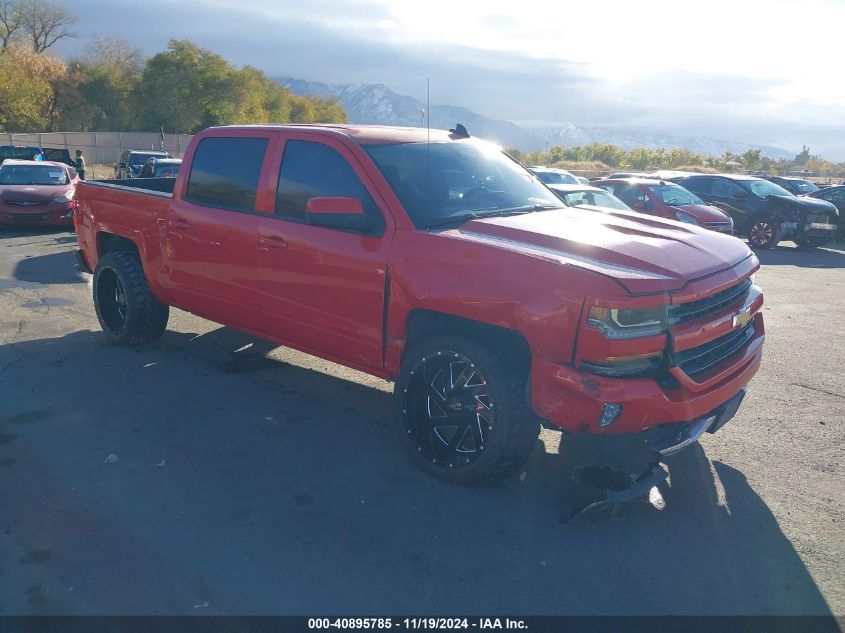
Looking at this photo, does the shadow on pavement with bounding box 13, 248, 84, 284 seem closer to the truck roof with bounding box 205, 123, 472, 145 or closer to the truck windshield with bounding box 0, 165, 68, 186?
the truck windshield with bounding box 0, 165, 68, 186

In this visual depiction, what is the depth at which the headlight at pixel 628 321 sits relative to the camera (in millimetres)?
3432

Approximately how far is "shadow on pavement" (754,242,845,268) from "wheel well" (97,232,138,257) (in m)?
11.5

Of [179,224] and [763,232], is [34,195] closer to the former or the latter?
[179,224]

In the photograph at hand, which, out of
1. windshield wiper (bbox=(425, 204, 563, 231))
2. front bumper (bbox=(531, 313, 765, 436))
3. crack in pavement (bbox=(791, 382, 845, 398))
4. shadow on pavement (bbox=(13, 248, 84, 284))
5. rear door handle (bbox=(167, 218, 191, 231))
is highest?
windshield wiper (bbox=(425, 204, 563, 231))

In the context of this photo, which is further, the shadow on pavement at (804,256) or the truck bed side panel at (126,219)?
the shadow on pavement at (804,256)

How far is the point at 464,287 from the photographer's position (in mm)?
3822

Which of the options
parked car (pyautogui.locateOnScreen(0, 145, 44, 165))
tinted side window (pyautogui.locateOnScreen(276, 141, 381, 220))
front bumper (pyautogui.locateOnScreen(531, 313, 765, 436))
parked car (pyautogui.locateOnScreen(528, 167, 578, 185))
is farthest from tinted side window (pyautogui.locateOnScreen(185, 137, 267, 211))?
parked car (pyautogui.locateOnScreen(0, 145, 44, 165))

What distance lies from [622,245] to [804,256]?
1303 centimetres

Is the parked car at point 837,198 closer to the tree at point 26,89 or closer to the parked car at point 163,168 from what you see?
the parked car at point 163,168

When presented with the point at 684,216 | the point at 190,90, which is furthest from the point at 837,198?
the point at 190,90

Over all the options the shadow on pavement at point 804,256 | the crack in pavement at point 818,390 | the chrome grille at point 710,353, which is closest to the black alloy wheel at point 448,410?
the chrome grille at point 710,353

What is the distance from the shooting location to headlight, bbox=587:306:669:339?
343 cm

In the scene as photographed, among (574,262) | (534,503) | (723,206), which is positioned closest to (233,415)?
(534,503)

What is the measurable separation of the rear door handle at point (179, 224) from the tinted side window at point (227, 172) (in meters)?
0.19
